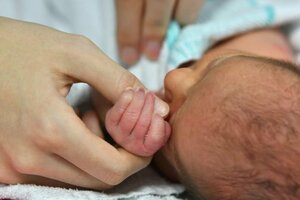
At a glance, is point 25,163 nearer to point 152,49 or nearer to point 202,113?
point 202,113

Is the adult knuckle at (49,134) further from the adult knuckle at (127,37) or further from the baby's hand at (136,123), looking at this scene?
the adult knuckle at (127,37)

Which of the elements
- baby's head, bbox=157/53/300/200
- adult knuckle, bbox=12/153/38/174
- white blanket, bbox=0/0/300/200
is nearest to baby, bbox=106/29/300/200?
baby's head, bbox=157/53/300/200

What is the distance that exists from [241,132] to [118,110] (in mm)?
168

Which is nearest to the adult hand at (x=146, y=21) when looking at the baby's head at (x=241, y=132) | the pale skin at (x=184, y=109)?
the pale skin at (x=184, y=109)

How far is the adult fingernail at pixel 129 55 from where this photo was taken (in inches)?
43.8

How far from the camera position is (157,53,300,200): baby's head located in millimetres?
743

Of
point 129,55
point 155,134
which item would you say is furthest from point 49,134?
point 129,55

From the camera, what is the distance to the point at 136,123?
30.6 inches

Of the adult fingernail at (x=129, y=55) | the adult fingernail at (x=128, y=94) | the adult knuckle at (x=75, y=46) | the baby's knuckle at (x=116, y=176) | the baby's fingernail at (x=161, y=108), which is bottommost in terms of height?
the baby's knuckle at (x=116, y=176)

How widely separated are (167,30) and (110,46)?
12 cm

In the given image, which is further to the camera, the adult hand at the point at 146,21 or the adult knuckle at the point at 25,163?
the adult hand at the point at 146,21

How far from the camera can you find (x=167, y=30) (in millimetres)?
1134

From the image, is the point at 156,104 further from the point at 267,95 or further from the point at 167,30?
the point at 167,30

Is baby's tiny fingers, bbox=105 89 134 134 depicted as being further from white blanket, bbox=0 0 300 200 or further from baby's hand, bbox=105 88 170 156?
white blanket, bbox=0 0 300 200
